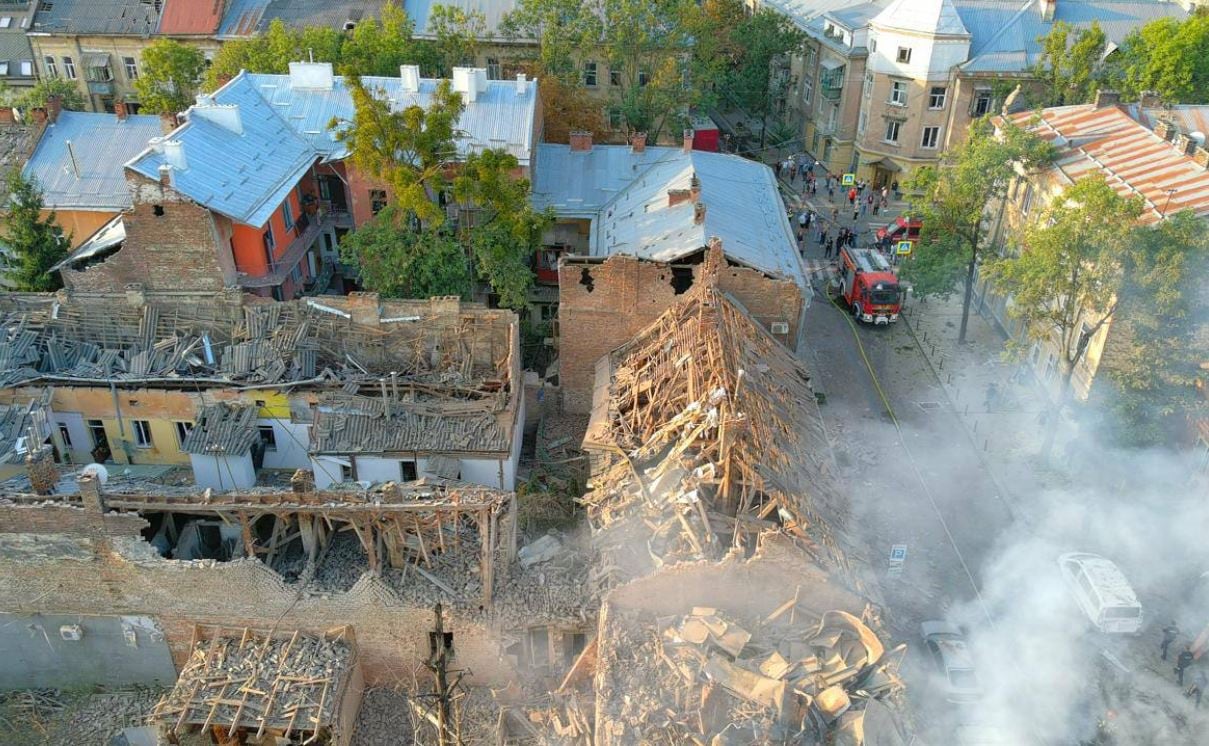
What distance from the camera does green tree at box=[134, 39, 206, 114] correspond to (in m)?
45.1

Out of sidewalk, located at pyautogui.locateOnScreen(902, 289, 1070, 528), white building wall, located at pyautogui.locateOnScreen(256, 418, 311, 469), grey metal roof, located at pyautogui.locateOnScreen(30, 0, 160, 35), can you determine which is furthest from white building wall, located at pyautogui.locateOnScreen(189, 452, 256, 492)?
grey metal roof, located at pyautogui.locateOnScreen(30, 0, 160, 35)

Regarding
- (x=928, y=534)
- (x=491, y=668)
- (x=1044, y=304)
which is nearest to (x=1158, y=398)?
(x=1044, y=304)

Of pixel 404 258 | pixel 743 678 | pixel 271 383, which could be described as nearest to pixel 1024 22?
pixel 404 258

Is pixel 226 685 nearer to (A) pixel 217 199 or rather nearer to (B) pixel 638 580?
(B) pixel 638 580

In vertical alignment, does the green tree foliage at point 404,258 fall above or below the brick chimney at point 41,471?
above

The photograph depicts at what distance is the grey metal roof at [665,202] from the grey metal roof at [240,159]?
32.4 ft

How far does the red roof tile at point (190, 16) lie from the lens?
54656 mm

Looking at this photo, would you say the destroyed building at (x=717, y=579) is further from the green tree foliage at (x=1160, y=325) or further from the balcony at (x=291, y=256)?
the balcony at (x=291, y=256)

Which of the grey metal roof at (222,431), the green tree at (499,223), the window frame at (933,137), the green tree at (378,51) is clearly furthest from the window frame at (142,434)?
the window frame at (933,137)

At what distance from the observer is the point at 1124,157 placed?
1382 inches

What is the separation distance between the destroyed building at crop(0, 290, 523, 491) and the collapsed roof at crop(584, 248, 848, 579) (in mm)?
4259

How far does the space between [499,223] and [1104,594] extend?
869 inches

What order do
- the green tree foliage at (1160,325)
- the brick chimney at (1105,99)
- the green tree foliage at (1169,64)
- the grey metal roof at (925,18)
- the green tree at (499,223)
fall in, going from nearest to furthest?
1. the green tree foliage at (1160,325)
2. the green tree at (499,223)
3. the brick chimney at (1105,99)
4. the green tree foliage at (1169,64)
5. the grey metal roof at (925,18)

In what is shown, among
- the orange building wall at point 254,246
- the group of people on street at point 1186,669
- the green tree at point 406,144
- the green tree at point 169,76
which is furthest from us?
the green tree at point 169,76
